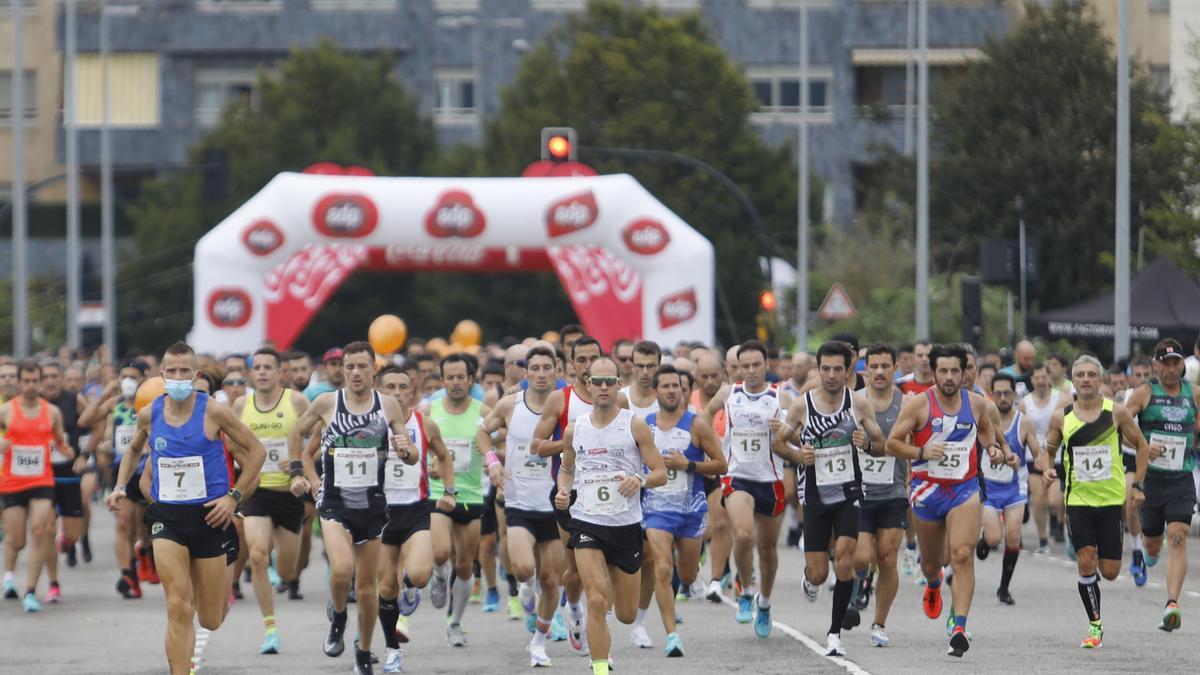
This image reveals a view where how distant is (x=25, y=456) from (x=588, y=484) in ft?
24.7

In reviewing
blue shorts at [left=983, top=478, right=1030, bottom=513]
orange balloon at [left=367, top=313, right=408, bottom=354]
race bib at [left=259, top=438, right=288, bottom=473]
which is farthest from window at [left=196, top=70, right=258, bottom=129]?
race bib at [left=259, top=438, right=288, bottom=473]

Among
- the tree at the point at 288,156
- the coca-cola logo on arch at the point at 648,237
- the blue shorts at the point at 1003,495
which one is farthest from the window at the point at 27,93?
the blue shorts at the point at 1003,495

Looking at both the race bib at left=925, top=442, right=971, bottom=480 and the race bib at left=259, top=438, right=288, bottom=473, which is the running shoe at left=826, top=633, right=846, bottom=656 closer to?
the race bib at left=925, top=442, right=971, bottom=480

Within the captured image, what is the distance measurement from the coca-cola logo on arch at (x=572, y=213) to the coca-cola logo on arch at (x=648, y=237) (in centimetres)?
61

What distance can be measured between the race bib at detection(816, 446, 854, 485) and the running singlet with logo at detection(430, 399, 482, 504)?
8.91ft

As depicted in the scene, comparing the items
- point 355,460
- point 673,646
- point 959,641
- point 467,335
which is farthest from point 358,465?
point 467,335

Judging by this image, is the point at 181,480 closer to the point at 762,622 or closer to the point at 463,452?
the point at 463,452

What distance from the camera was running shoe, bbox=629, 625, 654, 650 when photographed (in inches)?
597

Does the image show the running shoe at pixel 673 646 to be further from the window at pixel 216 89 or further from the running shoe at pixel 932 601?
the window at pixel 216 89

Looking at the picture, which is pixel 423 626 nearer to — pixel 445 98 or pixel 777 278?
pixel 777 278

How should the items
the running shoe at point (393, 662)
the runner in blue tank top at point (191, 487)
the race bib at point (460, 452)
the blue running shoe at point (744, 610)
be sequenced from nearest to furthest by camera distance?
the runner in blue tank top at point (191, 487), the running shoe at point (393, 662), the race bib at point (460, 452), the blue running shoe at point (744, 610)

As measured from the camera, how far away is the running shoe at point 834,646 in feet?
46.9

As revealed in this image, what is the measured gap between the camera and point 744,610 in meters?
16.8

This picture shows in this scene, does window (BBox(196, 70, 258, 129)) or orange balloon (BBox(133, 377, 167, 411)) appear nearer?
orange balloon (BBox(133, 377, 167, 411))
